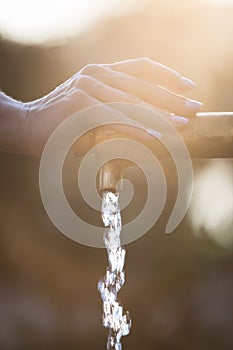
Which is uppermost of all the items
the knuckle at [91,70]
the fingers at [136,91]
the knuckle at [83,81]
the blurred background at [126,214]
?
the blurred background at [126,214]

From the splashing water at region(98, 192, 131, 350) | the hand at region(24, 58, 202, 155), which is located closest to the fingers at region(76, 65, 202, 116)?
the hand at region(24, 58, 202, 155)

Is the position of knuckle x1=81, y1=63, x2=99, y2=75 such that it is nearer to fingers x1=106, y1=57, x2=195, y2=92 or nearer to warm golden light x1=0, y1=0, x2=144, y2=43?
fingers x1=106, y1=57, x2=195, y2=92

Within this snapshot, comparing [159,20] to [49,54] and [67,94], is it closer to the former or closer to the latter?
[49,54]

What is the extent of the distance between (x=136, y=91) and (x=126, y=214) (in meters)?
2.00

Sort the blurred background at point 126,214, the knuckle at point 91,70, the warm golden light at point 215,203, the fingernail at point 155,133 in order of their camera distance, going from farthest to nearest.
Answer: the warm golden light at point 215,203
the blurred background at point 126,214
the knuckle at point 91,70
the fingernail at point 155,133

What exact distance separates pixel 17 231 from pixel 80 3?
90 cm

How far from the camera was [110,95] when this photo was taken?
78 cm

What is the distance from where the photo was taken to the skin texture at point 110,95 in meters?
0.76

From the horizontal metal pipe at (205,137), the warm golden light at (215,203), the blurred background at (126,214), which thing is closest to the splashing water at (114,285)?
the horizontal metal pipe at (205,137)

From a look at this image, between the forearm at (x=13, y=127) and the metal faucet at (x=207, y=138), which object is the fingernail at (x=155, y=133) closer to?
the metal faucet at (x=207, y=138)

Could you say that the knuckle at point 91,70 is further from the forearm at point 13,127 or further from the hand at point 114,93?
the forearm at point 13,127

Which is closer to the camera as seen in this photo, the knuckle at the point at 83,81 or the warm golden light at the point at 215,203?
the knuckle at the point at 83,81

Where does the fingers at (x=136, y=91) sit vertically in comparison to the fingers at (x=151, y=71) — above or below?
below

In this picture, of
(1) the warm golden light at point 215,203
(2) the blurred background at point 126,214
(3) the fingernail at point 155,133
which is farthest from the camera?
(1) the warm golden light at point 215,203
